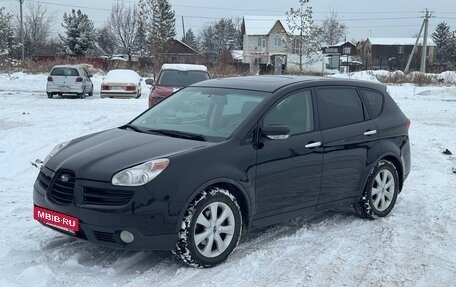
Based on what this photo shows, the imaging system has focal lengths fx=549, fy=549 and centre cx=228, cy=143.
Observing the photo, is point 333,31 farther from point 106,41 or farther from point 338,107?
point 338,107

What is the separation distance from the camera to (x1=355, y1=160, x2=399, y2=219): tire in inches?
248

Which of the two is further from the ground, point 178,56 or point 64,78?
point 178,56

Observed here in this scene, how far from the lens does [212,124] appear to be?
5332 millimetres

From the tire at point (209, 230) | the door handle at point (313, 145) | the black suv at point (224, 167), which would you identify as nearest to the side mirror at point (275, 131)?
the black suv at point (224, 167)

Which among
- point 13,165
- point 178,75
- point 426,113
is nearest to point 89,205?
point 13,165

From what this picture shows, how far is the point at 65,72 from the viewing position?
25.2m

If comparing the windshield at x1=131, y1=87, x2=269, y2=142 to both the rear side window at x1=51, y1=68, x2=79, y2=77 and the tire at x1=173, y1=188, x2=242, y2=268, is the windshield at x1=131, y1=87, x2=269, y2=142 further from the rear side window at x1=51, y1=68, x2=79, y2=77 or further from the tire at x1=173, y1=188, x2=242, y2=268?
the rear side window at x1=51, y1=68, x2=79, y2=77

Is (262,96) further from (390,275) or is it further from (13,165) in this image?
(13,165)

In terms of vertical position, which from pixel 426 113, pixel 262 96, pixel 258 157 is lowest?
pixel 426 113

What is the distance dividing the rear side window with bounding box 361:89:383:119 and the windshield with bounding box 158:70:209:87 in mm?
8828

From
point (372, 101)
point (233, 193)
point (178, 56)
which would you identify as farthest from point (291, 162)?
point (178, 56)

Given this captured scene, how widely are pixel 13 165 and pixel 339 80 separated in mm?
5338

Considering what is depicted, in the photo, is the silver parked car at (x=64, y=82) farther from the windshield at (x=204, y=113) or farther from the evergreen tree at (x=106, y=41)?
the evergreen tree at (x=106, y=41)

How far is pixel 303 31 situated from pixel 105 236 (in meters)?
30.7
